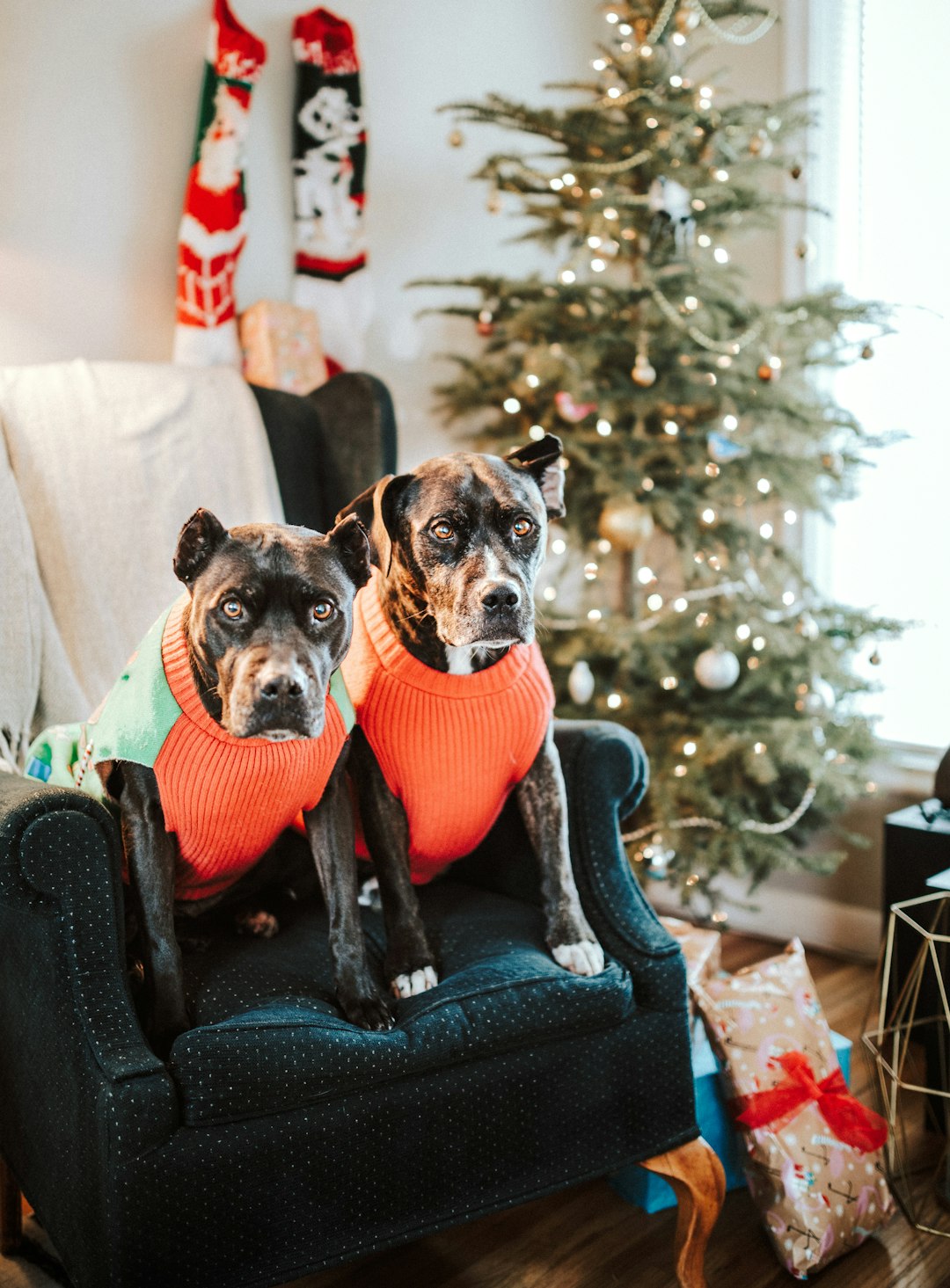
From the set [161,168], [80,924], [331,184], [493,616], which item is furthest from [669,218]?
[80,924]

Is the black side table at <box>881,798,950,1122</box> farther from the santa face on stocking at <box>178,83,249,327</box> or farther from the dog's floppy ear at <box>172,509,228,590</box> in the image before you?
the santa face on stocking at <box>178,83,249,327</box>

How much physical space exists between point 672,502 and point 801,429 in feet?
1.28

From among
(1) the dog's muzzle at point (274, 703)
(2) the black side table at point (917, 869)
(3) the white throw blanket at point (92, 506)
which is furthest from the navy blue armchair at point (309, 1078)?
(2) the black side table at point (917, 869)

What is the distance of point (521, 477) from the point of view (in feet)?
5.16

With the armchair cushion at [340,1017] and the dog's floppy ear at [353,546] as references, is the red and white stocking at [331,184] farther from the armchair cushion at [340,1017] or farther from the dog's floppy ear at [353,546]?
the armchair cushion at [340,1017]

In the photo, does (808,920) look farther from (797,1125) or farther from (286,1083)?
(286,1083)

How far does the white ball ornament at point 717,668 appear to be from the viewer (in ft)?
8.75

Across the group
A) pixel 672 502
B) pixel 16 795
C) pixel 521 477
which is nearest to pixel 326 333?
pixel 672 502

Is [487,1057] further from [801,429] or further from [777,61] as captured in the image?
[777,61]

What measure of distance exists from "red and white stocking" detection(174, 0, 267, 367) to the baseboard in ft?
6.44

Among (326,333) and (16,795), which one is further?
(326,333)

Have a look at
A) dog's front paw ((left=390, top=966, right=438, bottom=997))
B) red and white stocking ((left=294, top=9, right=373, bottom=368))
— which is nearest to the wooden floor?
dog's front paw ((left=390, top=966, right=438, bottom=997))

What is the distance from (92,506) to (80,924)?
110 cm

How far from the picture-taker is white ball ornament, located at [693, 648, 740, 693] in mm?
2666
